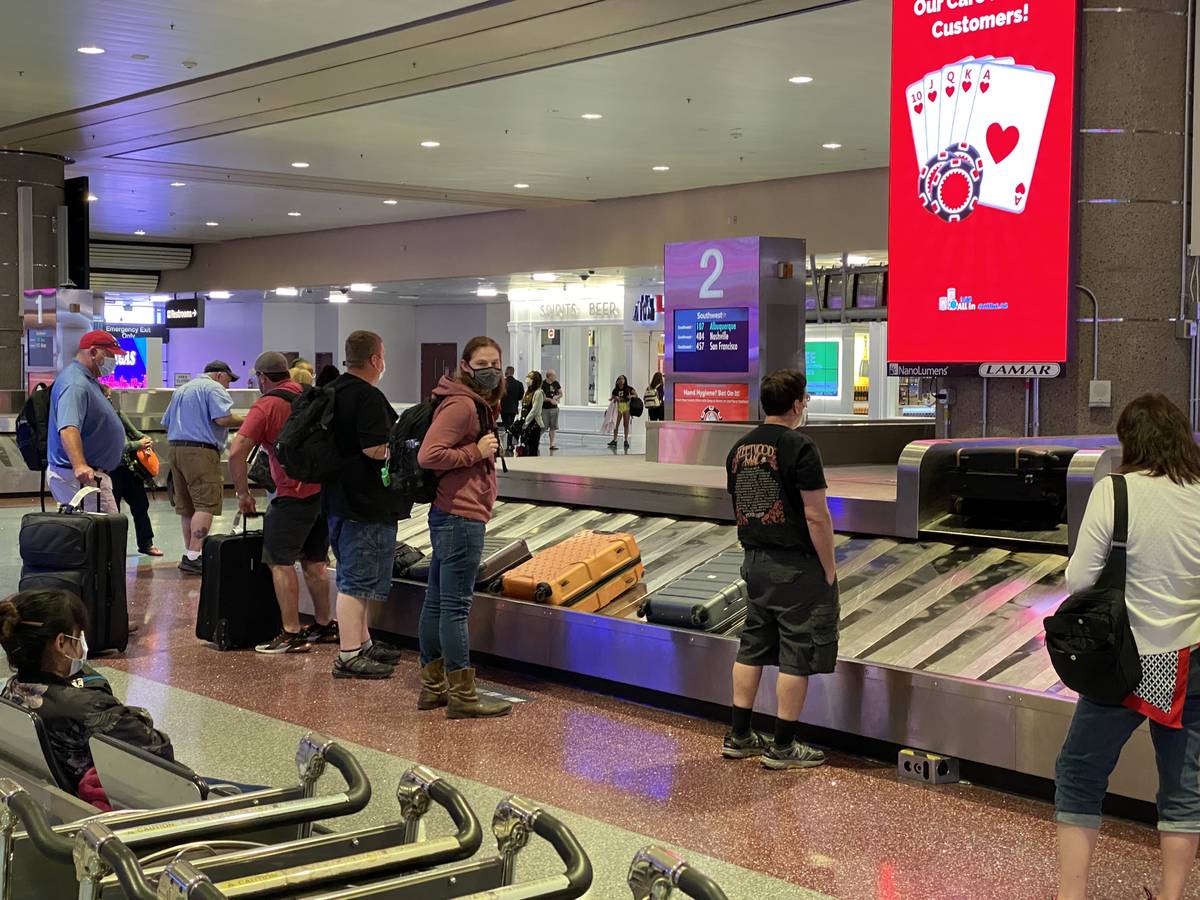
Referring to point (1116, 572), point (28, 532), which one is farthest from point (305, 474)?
point (1116, 572)

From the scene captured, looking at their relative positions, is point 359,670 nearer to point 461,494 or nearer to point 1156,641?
point 461,494

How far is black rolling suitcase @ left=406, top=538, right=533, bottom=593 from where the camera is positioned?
290 inches

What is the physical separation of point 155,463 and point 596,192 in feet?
37.8

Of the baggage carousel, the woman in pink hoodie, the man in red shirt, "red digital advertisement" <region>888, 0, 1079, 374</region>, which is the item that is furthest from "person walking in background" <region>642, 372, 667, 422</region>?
the woman in pink hoodie

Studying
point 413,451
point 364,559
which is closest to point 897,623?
point 413,451

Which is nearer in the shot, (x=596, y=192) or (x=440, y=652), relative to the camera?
(x=440, y=652)

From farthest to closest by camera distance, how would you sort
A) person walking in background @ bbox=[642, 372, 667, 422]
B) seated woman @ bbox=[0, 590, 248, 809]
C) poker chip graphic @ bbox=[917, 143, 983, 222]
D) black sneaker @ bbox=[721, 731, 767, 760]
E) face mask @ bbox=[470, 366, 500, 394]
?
person walking in background @ bbox=[642, 372, 667, 422]
poker chip graphic @ bbox=[917, 143, 983, 222]
face mask @ bbox=[470, 366, 500, 394]
black sneaker @ bbox=[721, 731, 767, 760]
seated woman @ bbox=[0, 590, 248, 809]

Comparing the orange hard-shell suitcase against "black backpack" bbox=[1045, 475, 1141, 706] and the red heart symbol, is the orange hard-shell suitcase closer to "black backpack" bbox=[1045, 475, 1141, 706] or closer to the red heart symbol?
the red heart symbol

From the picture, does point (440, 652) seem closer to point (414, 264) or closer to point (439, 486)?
point (439, 486)

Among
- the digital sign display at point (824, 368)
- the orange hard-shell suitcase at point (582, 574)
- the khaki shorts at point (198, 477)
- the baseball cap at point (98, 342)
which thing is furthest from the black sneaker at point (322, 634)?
the digital sign display at point (824, 368)

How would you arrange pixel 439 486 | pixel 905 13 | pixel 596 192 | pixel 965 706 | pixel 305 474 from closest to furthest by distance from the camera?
1. pixel 965 706
2. pixel 439 486
3. pixel 305 474
4. pixel 905 13
5. pixel 596 192

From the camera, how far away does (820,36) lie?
1042cm

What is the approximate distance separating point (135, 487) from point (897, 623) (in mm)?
6580

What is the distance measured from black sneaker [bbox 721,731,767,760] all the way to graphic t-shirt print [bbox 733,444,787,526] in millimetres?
892
